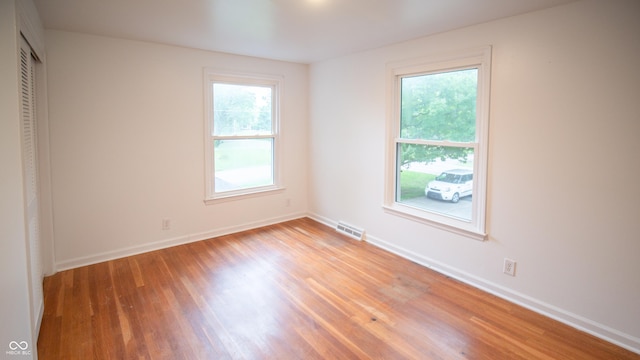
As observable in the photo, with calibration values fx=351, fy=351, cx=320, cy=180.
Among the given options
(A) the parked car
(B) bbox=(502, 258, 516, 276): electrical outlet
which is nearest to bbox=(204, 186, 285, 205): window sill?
(A) the parked car

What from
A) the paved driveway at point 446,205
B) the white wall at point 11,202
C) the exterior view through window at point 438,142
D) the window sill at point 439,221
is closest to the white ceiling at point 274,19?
the exterior view through window at point 438,142

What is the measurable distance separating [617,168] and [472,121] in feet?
3.63

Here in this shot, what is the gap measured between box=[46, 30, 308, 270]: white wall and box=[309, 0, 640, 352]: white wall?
2.60 m

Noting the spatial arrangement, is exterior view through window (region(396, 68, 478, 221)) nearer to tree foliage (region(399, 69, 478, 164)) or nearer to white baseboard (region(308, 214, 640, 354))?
tree foliage (region(399, 69, 478, 164))

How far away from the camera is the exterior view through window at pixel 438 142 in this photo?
3182 millimetres

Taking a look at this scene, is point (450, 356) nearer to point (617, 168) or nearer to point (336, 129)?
point (617, 168)

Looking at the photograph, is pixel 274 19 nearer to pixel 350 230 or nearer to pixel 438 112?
pixel 438 112

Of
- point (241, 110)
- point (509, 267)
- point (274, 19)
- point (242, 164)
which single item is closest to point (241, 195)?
point (242, 164)

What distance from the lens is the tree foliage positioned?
3.15 metres

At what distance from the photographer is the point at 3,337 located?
183cm

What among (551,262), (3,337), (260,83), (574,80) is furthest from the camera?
(260,83)

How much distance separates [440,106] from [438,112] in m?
0.06

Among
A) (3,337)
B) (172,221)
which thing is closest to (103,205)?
(172,221)

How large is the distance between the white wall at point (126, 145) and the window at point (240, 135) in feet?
0.41
